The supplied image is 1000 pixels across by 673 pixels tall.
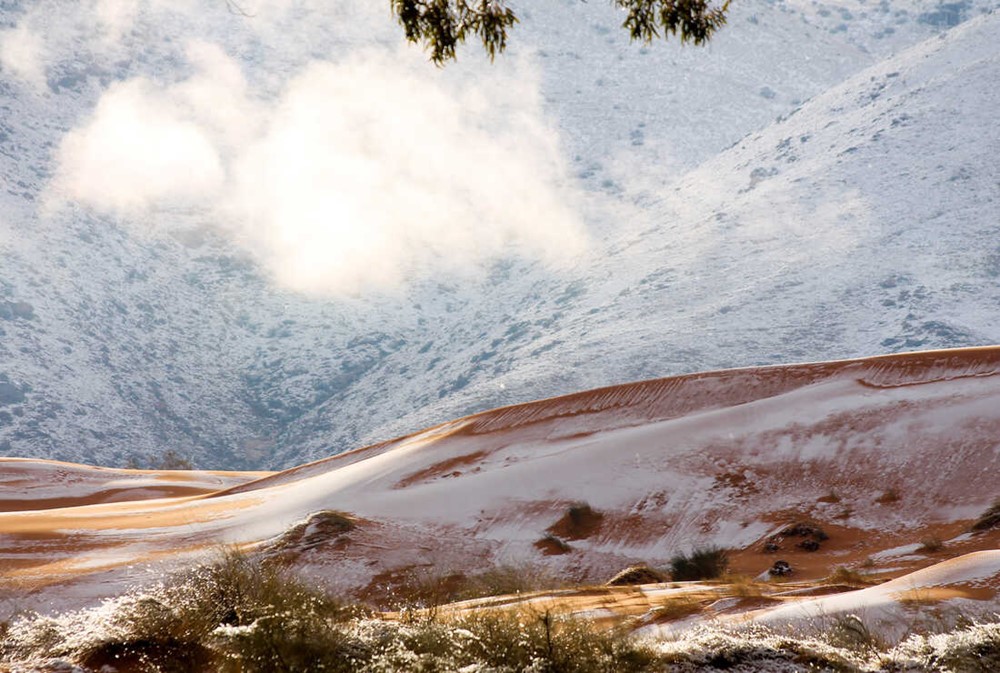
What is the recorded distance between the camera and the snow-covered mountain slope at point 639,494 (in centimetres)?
1477

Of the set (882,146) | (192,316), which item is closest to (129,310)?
(192,316)

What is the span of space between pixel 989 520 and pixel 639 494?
5.23 metres

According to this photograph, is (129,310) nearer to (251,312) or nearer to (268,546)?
(251,312)

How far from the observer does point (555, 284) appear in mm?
88000

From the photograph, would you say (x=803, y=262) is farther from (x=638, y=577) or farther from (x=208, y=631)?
(x=208, y=631)

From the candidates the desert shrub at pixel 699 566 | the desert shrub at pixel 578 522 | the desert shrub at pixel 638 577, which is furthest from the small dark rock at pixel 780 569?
the desert shrub at pixel 578 522

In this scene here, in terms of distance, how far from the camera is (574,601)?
31.6ft

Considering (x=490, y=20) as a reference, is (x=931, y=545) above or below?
below

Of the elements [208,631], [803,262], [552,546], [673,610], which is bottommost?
[673,610]

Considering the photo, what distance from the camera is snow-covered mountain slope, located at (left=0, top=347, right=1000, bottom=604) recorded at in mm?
14766

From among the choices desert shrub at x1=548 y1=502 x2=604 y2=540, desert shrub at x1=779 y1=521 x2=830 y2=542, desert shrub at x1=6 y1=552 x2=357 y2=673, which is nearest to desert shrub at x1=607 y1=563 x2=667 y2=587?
desert shrub at x1=779 y1=521 x2=830 y2=542

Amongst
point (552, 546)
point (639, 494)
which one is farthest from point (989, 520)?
point (552, 546)

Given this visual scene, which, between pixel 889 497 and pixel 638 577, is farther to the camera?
pixel 889 497

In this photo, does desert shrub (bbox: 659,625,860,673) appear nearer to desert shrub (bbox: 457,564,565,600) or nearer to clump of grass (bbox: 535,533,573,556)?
desert shrub (bbox: 457,564,565,600)
